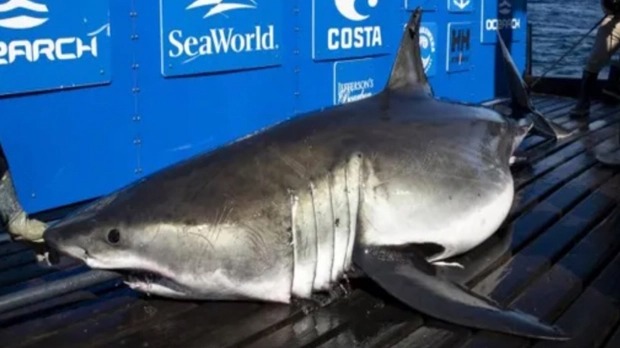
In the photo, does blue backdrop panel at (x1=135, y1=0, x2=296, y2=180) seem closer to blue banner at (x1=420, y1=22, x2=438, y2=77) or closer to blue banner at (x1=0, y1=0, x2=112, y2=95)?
blue banner at (x1=0, y1=0, x2=112, y2=95)

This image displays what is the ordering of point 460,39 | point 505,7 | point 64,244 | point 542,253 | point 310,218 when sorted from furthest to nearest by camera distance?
point 505,7 → point 460,39 → point 542,253 → point 310,218 → point 64,244

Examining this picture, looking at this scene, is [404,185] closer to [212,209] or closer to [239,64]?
[212,209]

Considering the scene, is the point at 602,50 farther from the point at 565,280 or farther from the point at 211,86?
the point at 565,280

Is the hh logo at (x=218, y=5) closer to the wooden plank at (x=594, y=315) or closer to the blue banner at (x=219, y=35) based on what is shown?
the blue banner at (x=219, y=35)

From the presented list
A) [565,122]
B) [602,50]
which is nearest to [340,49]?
[565,122]

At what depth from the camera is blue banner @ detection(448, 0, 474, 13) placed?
25.7 feet

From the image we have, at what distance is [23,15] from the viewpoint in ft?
13.9

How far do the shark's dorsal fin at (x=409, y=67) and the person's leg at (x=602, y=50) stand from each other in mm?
4351

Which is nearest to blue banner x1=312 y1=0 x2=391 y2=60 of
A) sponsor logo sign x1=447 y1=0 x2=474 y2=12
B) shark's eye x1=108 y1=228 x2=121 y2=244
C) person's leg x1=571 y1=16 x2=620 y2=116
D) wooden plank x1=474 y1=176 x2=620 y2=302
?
sponsor logo sign x1=447 y1=0 x2=474 y2=12

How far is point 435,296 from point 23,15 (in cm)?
270

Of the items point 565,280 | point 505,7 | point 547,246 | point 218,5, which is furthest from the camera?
point 505,7

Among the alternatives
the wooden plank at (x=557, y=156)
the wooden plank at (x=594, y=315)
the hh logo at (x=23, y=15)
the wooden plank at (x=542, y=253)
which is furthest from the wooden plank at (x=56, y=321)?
the wooden plank at (x=557, y=156)

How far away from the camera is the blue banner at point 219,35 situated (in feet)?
16.6

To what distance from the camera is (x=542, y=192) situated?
14.9 feet
